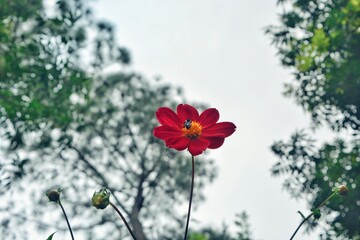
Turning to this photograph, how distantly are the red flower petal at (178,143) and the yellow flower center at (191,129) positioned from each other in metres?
0.03

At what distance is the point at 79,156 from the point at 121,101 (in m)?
2.22

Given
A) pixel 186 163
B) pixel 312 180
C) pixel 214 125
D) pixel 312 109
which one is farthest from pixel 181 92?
pixel 214 125

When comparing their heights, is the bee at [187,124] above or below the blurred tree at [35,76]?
below

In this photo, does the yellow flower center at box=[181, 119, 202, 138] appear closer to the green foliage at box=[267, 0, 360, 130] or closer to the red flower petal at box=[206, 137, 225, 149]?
the red flower petal at box=[206, 137, 225, 149]

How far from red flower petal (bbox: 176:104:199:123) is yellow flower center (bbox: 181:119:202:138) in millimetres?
28

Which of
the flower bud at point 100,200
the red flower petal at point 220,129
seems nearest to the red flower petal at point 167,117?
the red flower petal at point 220,129

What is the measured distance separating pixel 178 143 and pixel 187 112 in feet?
0.55

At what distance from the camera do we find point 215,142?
4.63 feet

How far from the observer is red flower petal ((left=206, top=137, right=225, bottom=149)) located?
1.40m

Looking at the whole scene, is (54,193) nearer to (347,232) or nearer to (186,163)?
(347,232)

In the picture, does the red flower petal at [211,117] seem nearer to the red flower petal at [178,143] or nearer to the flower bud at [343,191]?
the red flower petal at [178,143]

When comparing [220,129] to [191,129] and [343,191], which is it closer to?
[191,129]

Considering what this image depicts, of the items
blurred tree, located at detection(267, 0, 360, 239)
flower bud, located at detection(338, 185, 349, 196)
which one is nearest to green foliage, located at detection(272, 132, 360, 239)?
blurred tree, located at detection(267, 0, 360, 239)

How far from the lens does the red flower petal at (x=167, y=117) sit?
151 cm
